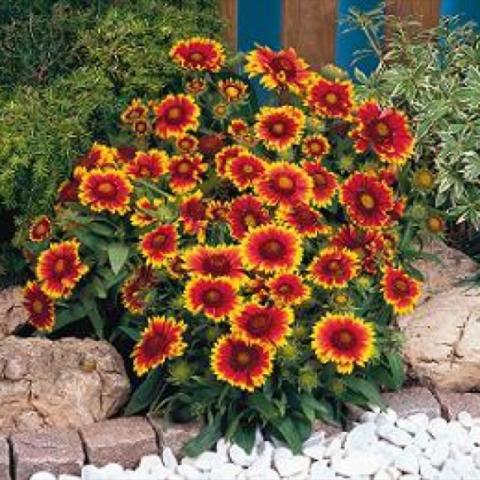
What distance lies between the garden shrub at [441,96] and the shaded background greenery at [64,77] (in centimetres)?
68

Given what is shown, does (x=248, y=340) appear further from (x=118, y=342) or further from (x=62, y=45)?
(x=62, y=45)

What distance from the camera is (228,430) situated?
3.90m

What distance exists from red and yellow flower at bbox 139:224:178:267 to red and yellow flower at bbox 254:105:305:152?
517 millimetres

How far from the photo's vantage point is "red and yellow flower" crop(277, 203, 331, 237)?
4094mm

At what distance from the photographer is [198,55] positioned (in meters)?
4.61

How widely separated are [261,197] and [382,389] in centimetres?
73

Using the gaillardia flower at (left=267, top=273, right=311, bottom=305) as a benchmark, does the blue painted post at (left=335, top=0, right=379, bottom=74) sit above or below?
above

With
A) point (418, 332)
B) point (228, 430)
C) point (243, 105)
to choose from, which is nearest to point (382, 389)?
point (418, 332)

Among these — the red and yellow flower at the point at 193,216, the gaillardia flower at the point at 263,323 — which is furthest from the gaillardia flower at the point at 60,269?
the gaillardia flower at the point at 263,323

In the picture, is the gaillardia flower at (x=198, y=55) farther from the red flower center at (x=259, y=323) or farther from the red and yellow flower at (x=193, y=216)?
the red flower center at (x=259, y=323)

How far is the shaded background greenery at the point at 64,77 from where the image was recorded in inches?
173

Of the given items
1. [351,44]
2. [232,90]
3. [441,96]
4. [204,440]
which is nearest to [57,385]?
[204,440]

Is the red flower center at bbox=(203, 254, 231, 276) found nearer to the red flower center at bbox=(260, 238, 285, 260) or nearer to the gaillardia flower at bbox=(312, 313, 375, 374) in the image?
the red flower center at bbox=(260, 238, 285, 260)

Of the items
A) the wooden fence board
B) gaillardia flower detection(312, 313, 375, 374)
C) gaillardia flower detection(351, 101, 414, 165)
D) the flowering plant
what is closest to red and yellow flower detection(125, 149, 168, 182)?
the flowering plant
